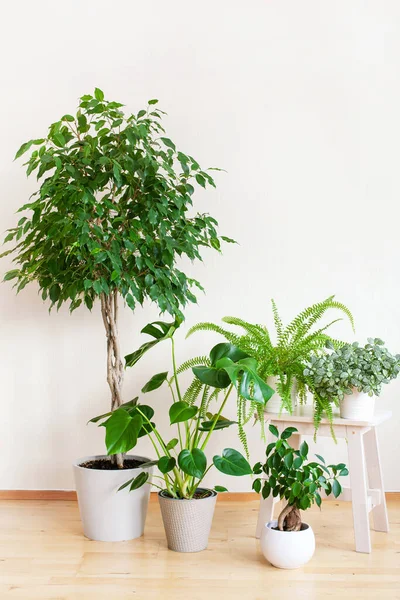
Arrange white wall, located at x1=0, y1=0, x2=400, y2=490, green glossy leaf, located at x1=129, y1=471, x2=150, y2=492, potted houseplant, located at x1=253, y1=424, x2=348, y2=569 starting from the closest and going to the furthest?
potted houseplant, located at x1=253, y1=424, x2=348, y2=569 < green glossy leaf, located at x1=129, y1=471, x2=150, y2=492 < white wall, located at x1=0, y1=0, x2=400, y2=490

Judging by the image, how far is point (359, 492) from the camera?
242 cm

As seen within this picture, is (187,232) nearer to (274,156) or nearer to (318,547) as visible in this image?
(274,156)

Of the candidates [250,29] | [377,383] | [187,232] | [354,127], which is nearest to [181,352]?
[187,232]

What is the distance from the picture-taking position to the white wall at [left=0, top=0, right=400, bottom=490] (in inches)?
124

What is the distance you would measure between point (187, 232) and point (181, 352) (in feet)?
2.51

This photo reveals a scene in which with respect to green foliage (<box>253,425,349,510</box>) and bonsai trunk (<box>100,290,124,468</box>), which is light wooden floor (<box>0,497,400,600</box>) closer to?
green foliage (<box>253,425,349,510</box>)

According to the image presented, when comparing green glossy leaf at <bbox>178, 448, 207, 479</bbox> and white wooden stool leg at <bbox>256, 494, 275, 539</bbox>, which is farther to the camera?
white wooden stool leg at <bbox>256, 494, 275, 539</bbox>

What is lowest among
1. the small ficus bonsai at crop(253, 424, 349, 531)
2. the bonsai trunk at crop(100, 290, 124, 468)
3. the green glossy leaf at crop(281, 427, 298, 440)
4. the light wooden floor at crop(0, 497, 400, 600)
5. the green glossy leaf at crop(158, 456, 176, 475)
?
the light wooden floor at crop(0, 497, 400, 600)

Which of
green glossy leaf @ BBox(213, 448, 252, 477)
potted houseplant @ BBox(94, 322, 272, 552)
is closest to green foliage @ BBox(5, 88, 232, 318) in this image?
potted houseplant @ BBox(94, 322, 272, 552)

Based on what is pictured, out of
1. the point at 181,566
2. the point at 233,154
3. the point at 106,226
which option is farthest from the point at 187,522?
the point at 233,154

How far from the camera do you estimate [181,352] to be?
10.3 ft

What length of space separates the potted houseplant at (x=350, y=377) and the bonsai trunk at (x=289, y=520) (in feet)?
1.06

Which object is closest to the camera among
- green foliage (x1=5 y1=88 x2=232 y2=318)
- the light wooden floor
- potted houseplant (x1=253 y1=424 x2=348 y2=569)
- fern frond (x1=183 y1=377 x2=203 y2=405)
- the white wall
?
the light wooden floor

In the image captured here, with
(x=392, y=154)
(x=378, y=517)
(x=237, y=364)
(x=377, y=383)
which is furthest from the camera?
(x=392, y=154)
